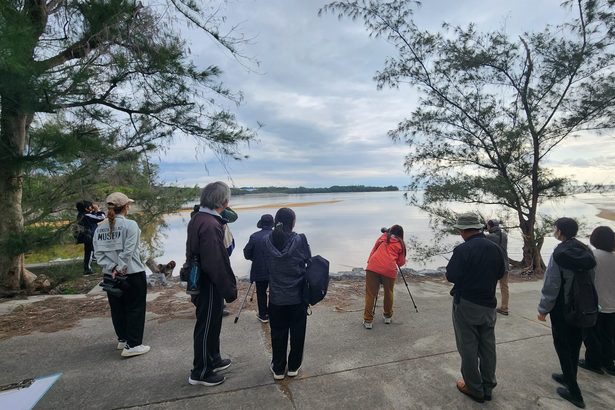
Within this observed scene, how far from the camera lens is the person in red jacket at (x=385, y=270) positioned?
4164 mm

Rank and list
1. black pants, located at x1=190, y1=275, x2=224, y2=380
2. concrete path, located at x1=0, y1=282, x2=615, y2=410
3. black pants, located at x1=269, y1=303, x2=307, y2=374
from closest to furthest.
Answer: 1. concrete path, located at x1=0, y1=282, x2=615, y2=410
2. black pants, located at x1=190, y1=275, x2=224, y2=380
3. black pants, located at x1=269, y1=303, x2=307, y2=374

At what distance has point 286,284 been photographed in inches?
111

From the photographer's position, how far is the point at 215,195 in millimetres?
2869

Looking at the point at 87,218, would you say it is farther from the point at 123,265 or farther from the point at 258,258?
the point at 258,258

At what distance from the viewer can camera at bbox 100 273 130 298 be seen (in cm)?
313

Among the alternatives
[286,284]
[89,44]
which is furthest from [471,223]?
[89,44]

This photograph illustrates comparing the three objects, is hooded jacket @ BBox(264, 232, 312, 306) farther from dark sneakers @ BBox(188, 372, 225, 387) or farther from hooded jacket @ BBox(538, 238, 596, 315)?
hooded jacket @ BBox(538, 238, 596, 315)

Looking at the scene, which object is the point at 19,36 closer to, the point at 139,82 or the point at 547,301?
the point at 139,82

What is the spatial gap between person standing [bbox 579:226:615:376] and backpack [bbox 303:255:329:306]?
2.57 m

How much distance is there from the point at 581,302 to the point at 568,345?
402mm

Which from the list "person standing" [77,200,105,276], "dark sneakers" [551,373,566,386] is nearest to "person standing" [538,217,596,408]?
"dark sneakers" [551,373,566,386]

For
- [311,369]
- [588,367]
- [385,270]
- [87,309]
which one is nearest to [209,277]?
[311,369]

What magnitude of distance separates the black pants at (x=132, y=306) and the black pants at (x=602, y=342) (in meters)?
4.44

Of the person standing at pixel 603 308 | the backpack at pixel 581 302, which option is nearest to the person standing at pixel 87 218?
the backpack at pixel 581 302
